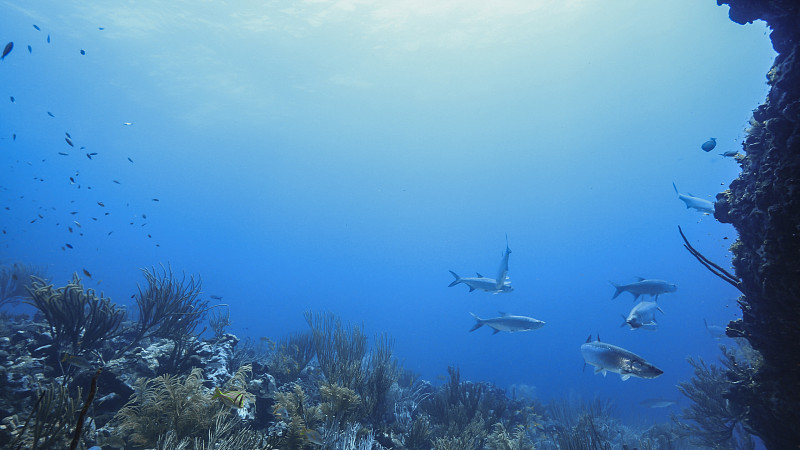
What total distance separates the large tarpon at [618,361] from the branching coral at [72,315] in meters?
8.82

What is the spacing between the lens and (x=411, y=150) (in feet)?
190

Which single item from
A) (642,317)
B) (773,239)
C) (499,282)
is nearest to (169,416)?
(773,239)

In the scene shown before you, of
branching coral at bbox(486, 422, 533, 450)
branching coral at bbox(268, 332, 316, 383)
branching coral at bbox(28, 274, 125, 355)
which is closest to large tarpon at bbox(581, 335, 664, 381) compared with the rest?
branching coral at bbox(486, 422, 533, 450)

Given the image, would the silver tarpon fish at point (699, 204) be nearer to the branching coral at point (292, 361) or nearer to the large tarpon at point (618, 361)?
the large tarpon at point (618, 361)

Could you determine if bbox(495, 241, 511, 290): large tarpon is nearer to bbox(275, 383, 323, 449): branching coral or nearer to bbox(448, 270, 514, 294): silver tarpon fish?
bbox(448, 270, 514, 294): silver tarpon fish

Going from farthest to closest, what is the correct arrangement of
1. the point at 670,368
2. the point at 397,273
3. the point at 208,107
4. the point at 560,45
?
the point at 397,273 → the point at 670,368 → the point at 208,107 → the point at 560,45

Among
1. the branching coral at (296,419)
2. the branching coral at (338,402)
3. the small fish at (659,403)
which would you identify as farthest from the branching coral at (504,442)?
the small fish at (659,403)

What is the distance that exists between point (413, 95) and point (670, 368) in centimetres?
8061

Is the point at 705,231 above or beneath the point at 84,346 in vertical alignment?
above

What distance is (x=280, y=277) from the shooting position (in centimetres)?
14262

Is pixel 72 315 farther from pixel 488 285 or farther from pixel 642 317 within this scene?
pixel 642 317

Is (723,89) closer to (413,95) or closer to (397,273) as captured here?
(413,95)

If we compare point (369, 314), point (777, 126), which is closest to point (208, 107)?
point (777, 126)

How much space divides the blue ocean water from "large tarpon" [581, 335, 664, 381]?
3.40 m
